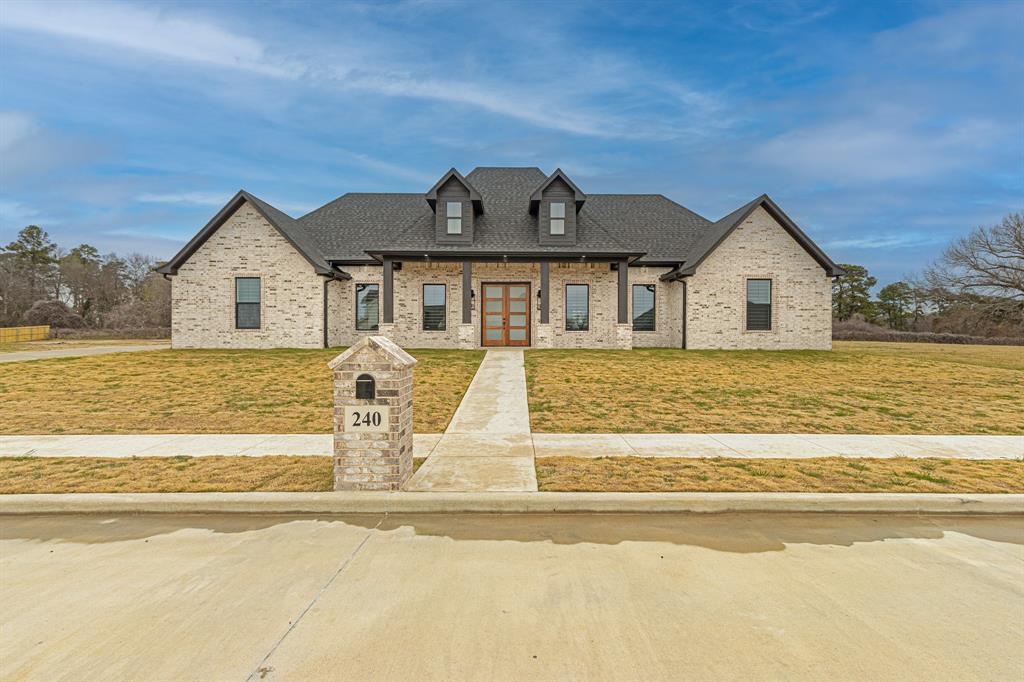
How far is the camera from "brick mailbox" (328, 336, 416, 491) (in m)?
5.46

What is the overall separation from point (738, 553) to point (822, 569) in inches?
24.6

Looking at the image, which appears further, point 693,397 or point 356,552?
point 693,397

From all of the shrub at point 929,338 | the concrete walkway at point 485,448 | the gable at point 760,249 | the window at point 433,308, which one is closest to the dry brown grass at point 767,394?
the concrete walkway at point 485,448

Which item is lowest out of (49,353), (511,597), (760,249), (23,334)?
(511,597)

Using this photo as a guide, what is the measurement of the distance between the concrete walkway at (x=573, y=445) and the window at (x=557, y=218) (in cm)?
1370

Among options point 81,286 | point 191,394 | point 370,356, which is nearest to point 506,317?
point 191,394

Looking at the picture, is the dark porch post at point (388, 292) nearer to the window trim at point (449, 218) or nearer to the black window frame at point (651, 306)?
the window trim at point (449, 218)

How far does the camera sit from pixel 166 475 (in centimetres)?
598

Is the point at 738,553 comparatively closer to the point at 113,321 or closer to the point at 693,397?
the point at 693,397

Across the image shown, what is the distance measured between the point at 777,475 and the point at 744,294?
16.3m

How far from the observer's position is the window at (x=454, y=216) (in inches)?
795

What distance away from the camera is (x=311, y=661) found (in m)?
2.83

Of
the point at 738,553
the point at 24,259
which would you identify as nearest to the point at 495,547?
the point at 738,553

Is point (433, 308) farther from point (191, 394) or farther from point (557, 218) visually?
point (191, 394)
